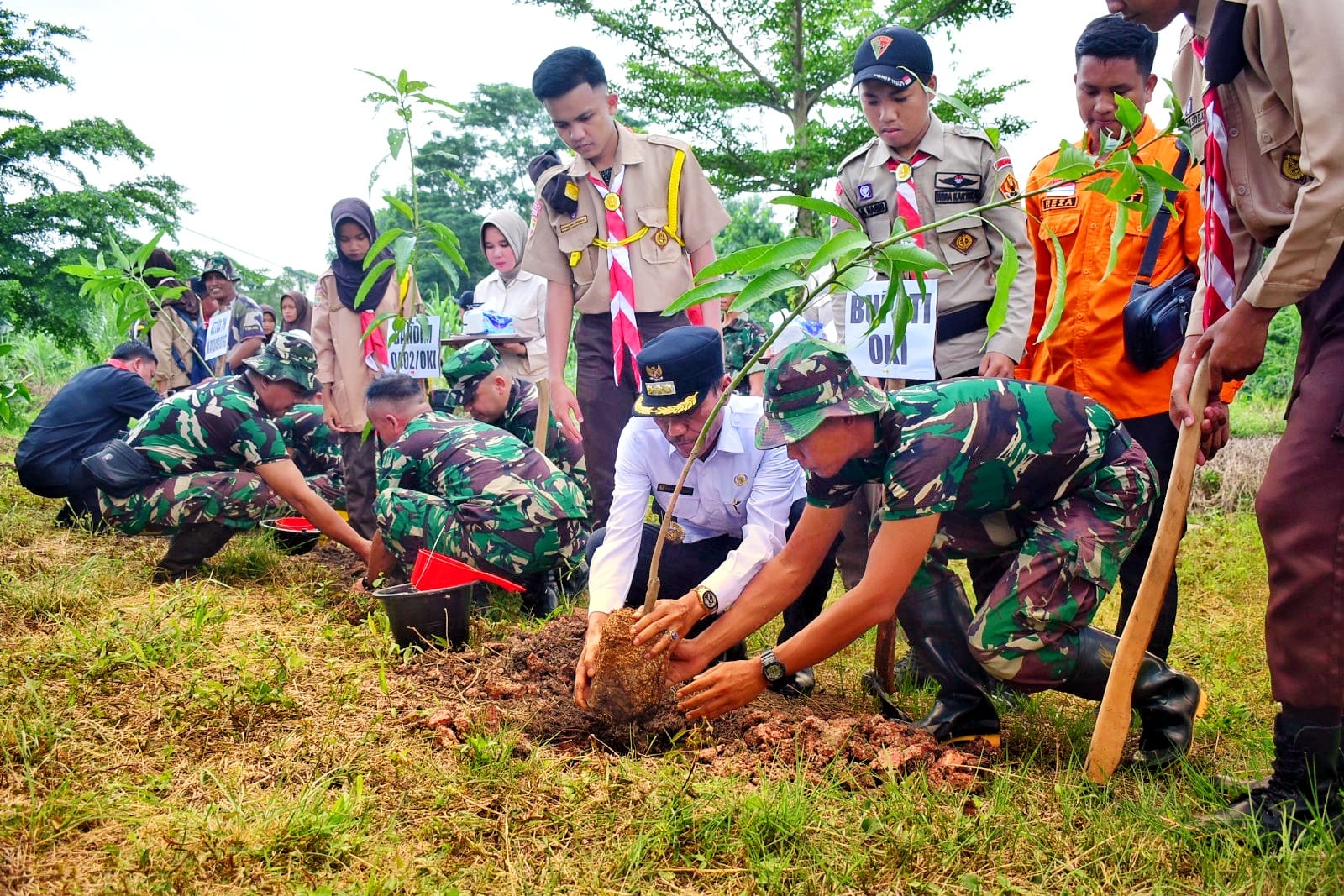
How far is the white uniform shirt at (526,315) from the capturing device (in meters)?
5.82

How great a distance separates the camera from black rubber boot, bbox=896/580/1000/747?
2.66 m

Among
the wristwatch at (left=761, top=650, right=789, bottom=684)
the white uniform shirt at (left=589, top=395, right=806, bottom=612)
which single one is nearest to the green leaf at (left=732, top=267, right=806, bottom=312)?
the wristwatch at (left=761, top=650, right=789, bottom=684)

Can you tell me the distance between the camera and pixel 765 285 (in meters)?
1.85

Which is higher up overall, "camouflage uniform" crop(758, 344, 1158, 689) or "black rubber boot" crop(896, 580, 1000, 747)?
"camouflage uniform" crop(758, 344, 1158, 689)

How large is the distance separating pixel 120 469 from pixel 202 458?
354 millimetres

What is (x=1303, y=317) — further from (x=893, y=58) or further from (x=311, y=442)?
(x=311, y=442)

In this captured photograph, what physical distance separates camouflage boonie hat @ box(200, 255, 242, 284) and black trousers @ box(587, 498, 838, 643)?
613cm

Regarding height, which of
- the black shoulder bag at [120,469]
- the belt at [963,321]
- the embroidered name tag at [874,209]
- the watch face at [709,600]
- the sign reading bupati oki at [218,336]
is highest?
the embroidered name tag at [874,209]

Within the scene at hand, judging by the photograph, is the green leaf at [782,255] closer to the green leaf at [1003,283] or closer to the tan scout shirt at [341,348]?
the green leaf at [1003,283]

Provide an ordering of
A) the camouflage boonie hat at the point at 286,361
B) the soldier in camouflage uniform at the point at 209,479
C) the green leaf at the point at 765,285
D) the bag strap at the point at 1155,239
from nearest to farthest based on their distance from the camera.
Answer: the green leaf at the point at 765,285
the bag strap at the point at 1155,239
the soldier in camouflage uniform at the point at 209,479
the camouflage boonie hat at the point at 286,361

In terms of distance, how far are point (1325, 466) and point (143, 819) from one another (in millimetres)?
2472

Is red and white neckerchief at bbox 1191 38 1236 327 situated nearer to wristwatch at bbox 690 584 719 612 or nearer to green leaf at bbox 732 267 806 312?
green leaf at bbox 732 267 806 312

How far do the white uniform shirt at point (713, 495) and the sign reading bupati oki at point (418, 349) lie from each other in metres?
1.55

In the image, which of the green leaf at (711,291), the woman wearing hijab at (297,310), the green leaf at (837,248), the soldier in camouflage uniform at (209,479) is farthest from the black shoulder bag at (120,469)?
the woman wearing hijab at (297,310)
